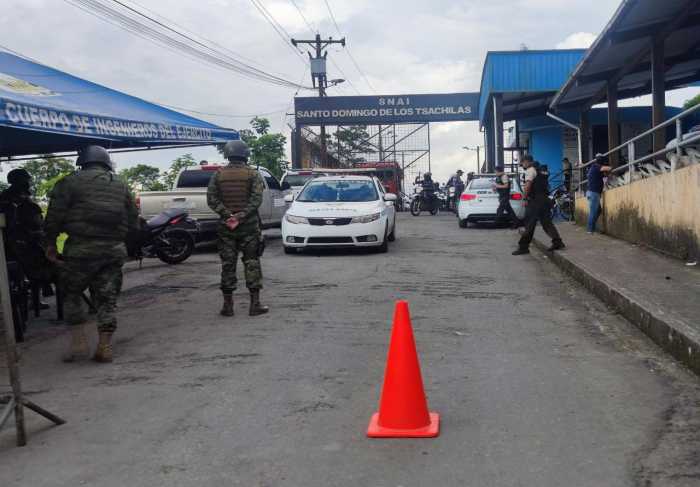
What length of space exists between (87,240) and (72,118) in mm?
1485

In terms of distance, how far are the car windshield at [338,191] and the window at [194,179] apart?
8.91 feet

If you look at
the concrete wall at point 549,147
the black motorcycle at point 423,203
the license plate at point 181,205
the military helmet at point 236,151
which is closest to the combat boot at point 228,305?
the military helmet at point 236,151

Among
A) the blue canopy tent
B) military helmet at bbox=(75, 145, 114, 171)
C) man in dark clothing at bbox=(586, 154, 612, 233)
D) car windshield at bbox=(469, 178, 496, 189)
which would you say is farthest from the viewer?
car windshield at bbox=(469, 178, 496, 189)

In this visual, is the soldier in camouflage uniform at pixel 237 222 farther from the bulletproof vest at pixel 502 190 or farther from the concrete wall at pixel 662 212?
the bulletproof vest at pixel 502 190

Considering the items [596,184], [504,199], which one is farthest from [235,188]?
[504,199]

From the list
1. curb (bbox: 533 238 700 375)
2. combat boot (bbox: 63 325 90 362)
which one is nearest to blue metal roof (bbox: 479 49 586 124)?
curb (bbox: 533 238 700 375)

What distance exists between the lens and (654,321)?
20.5 feet

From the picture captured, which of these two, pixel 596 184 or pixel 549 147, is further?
pixel 549 147

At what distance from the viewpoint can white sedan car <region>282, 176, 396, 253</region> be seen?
43.2 ft

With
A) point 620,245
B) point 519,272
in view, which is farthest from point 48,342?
point 620,245

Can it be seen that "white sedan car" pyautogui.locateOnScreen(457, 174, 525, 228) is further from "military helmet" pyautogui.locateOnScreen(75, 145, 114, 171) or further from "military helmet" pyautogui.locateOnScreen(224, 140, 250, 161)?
"military helmet" pyautogui.locateOnScreen(75, 145, 114, 171)

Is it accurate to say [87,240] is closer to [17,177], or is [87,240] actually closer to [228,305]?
[228,305]

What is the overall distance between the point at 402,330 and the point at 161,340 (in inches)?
124

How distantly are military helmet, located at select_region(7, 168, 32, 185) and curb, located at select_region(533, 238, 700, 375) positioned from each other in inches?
251
